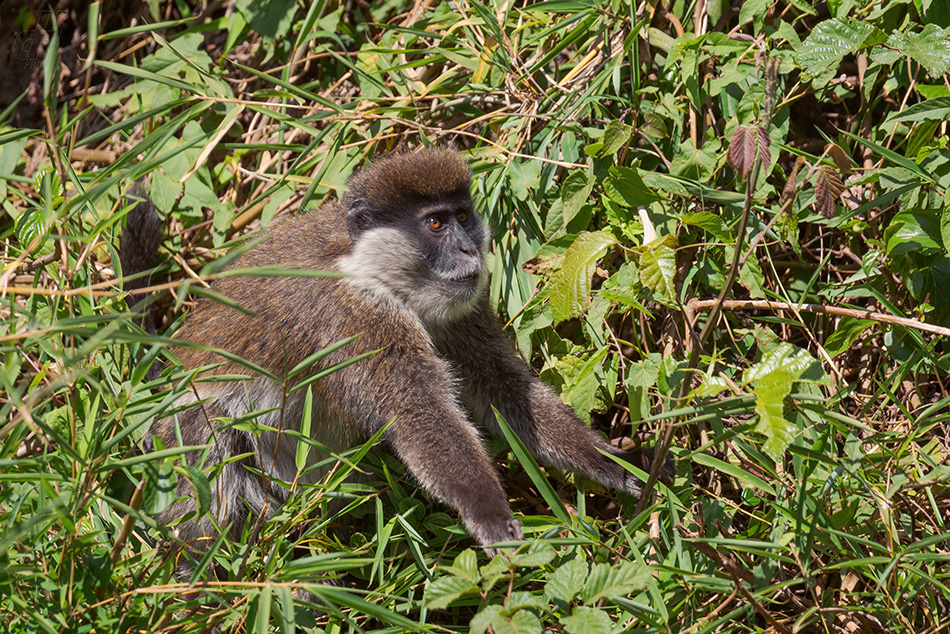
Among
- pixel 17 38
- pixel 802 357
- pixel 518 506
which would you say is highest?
pixel 17 38

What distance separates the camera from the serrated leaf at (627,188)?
327 cm

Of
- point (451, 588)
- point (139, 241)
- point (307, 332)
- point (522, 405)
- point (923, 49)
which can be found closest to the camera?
point (451, 588)

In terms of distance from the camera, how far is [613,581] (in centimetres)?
239

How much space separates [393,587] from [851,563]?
1548mm

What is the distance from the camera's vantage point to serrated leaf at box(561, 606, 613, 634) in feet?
7.46

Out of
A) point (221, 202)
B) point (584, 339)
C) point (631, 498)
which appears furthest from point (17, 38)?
point (631, 498)

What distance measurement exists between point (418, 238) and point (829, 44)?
1753mm

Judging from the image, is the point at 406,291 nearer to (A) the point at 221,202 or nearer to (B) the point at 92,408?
(B) the point at 92,408

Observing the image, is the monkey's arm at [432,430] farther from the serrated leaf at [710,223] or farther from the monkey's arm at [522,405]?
the serrated leaf at [710,223]

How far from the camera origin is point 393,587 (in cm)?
295

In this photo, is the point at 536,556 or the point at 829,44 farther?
the point at 829,44

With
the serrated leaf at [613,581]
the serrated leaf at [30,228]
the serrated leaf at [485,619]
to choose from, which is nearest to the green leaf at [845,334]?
the serrated leaf at [613,581]

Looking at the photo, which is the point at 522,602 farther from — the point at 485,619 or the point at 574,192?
the point at 574,192

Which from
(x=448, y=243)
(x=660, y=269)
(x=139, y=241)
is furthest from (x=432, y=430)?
(x=139, y=241)
